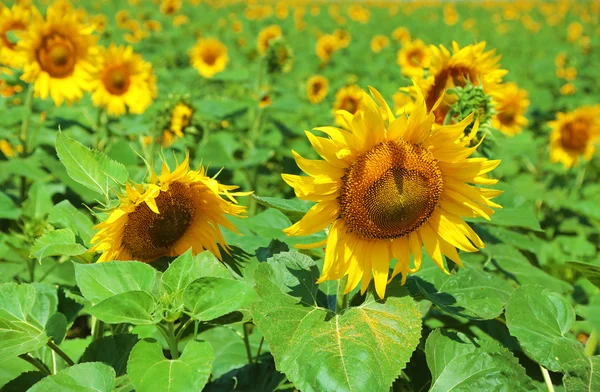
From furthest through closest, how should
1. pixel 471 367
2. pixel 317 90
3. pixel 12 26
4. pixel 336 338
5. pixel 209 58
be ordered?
pixel 209 58 → pixel 317 90 → pixel 12 26 → pixel 471 367 → pixel 336 338

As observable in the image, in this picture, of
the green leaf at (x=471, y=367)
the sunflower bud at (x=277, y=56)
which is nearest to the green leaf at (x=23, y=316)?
the green leaf at (x=471, y=367)

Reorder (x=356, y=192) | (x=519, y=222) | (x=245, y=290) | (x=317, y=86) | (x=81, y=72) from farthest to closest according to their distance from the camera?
(x=317, y=86) → (x=81, y=72) → (x=519, y=222) → (x=356, y=192) → (x=245, y=290)

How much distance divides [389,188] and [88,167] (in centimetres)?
69

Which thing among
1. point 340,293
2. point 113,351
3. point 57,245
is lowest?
point 113,351

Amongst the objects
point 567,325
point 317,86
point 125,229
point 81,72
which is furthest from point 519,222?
point 317,86

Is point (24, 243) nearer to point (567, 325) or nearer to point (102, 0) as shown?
point (567, 325)

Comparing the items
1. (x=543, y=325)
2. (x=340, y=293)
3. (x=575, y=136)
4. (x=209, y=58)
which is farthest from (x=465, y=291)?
(x=209, y=58)

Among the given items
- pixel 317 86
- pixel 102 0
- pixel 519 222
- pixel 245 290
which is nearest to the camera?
pixel 245 290

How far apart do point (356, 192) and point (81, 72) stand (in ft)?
7.29

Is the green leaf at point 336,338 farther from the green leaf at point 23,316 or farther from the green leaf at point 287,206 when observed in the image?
the green leaf at point 23,316

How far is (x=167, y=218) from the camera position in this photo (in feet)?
4.44

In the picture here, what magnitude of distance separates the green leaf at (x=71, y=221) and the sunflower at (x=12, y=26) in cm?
156

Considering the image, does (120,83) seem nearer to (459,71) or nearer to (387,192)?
(459,71)

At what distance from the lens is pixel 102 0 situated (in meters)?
15.6
